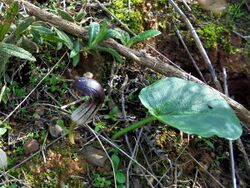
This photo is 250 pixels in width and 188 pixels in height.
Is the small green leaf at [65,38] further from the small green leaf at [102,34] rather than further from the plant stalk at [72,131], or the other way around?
the plant stalk at [72,131]

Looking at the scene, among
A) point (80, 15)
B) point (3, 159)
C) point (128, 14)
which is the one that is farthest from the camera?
point (128, 14)

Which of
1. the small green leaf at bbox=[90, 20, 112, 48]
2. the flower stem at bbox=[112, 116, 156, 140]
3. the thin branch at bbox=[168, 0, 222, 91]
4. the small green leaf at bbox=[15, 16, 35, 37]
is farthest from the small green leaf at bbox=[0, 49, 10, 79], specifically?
the thin branch at bbox=[168, 0, 222, 91]

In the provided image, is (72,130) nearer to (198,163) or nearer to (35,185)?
(35,185)

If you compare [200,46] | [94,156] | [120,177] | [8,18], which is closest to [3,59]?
[8,18]

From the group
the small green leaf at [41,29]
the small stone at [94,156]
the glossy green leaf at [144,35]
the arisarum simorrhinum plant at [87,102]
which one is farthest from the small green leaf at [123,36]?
the small stone at [94,156]

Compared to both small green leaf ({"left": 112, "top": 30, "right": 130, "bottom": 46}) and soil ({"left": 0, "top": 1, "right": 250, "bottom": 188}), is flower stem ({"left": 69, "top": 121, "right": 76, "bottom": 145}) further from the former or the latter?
small green leaf ({"left": 112, "top": 30, "right": 130, "bottom": 46})

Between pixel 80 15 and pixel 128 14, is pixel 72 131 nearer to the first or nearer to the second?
pixel 80 15

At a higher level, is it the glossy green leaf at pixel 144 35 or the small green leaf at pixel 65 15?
the small green leaf at pixel 65 15
